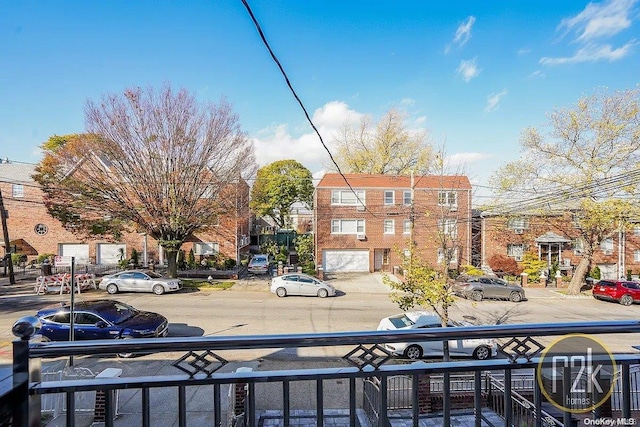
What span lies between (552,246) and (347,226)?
14289mm

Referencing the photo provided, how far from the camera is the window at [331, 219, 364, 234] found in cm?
2341

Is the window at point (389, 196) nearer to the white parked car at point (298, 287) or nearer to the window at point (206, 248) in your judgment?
the white parked car at point (298, 287)

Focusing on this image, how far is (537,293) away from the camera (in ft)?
58.3

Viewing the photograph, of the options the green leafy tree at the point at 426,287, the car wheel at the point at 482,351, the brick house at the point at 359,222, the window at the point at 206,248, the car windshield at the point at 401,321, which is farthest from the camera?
the window at the point at 206,248

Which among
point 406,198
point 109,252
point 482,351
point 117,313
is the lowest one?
point 482,351

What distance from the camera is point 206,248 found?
24.2 metres

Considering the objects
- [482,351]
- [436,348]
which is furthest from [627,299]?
[436,348]

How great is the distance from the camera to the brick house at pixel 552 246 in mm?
21453

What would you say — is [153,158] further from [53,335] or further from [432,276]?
[432,276]

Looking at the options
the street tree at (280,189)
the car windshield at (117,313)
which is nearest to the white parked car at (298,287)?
the car windshield at (117,313)

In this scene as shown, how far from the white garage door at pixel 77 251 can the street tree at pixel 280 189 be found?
13.8 m

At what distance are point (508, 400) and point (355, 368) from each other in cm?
88

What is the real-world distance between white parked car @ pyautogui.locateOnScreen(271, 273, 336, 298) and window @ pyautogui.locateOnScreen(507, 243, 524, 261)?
14149 millimetres

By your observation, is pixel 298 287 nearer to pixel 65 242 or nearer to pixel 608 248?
pixel 65 242
